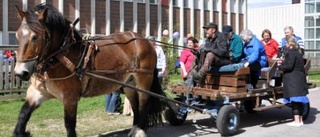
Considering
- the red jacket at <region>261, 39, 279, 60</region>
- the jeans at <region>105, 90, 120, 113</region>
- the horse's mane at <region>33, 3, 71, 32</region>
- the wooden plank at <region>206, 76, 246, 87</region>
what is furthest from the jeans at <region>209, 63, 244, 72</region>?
the horse's mane at <region>33, 3, 71, 32</region>

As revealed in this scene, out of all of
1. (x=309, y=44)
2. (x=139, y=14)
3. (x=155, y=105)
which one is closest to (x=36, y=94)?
(x=155, y=105)

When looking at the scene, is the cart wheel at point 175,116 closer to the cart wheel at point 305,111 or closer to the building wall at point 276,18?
the cart wheel at point 305,111

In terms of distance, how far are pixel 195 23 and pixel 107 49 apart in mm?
32749

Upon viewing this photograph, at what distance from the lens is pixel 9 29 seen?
26.7 meters

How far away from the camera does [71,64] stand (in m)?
5.98

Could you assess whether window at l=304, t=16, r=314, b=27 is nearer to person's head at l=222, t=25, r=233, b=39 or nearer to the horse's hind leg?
person's head at l=222, t=25, r=233, b=39

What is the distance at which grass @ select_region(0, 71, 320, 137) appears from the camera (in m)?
7.94

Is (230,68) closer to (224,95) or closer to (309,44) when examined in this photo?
(224,95)

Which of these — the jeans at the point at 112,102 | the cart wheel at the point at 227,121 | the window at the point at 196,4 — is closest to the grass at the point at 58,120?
the jeans at the point at 112,102

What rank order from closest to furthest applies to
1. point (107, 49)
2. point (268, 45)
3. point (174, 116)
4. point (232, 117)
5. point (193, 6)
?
point (107, 49)
point (232, 117)
point (174, 116)
point (268, 45)
point (193, 6)

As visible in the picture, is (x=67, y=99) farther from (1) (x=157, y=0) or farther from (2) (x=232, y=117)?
(1) (x=157, y=0)

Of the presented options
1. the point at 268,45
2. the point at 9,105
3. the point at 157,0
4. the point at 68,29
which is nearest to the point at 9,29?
the point at 157,0

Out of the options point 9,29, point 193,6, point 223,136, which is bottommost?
point 223,136

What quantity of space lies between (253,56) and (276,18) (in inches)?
1690
